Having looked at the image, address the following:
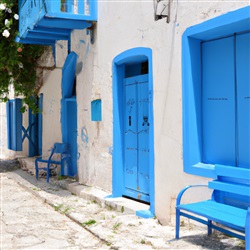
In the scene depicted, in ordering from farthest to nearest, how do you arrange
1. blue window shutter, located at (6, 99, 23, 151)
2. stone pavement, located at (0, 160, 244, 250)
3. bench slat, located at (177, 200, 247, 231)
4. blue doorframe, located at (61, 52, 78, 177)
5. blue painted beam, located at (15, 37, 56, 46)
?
1. blue window shutter, located at (6, 99, 23, 151)
2. blue painted beam, located at (15, 37, 56, 46)
3. blue doorframe, located at (61, 52, 78, 177)
4. stone pavement, located at (0, 160, 244, 250)
5. bench slat, located at (177, 200, 247, 231)

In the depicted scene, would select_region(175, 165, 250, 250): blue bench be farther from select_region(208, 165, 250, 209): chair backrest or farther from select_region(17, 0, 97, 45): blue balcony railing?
select_region(17, 0, 97, 45): blue balcony railing

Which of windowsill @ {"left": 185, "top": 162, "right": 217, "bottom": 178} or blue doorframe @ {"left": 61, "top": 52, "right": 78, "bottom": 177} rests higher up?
blue doorframe @ {"left": 61, "top": 52, "right": 78, "bottom": 177}

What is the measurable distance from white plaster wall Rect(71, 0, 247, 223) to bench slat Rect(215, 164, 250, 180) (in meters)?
0.33

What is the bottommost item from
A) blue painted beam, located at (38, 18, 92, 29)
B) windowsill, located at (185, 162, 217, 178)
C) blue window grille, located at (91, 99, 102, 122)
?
windowsill, located at (185, 162, 217, 178)

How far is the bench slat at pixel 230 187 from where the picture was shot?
3.99 metres

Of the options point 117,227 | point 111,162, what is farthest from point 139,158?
point 117,227

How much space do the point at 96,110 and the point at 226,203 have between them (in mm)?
3578

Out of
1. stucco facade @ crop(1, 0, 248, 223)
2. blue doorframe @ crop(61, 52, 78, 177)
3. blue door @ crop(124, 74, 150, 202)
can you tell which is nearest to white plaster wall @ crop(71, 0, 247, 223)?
stucco facade @ crop(1, 0, 248, 223)

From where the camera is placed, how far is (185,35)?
4887mm

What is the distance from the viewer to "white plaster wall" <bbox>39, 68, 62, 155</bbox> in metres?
10.2

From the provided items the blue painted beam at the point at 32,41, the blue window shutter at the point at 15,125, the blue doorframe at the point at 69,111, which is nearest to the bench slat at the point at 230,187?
the blue doorframe at the point at 69,111

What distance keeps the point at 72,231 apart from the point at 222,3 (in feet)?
11.6

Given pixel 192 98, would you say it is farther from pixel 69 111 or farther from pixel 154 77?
pixel 69 111

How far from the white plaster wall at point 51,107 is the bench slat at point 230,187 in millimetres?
6382
